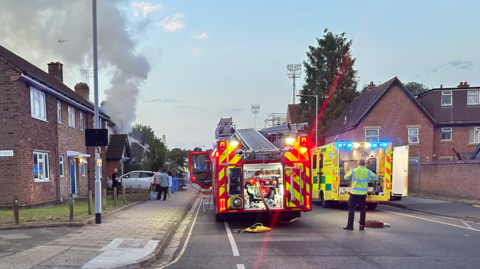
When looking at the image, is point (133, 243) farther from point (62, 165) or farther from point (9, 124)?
point (62, 165)

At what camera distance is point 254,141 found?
1148cm

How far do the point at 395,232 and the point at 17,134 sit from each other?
12.9 metres

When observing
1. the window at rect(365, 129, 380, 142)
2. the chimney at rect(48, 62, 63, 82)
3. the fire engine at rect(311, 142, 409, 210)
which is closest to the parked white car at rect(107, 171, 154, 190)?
the chimney at rect(48, 62, 63, 82)

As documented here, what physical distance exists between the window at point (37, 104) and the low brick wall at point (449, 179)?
18307 millimetres

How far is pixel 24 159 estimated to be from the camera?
14016 mm

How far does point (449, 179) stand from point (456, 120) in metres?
13.1

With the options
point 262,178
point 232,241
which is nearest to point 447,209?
point 262,178

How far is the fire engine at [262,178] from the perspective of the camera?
9.91m

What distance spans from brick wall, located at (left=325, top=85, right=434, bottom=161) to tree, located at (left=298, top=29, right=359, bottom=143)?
12.9m

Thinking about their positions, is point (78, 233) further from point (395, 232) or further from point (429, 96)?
point (429, 96)

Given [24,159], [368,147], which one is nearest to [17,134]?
[24,159]

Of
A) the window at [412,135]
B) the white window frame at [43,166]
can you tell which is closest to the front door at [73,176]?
the white window frame at [43,166]

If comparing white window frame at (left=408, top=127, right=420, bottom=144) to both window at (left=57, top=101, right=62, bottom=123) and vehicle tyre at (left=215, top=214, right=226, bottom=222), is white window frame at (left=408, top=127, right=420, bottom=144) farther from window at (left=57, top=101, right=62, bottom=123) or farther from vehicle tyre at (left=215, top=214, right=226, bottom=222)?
window at (left=57, top=101, right=62, bottom=123)

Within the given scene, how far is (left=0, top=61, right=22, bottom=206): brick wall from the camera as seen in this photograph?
538 inches
